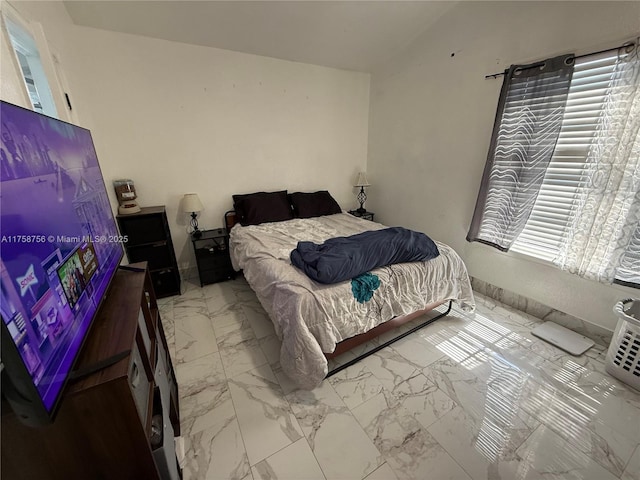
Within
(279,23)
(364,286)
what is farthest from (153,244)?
(279,23)

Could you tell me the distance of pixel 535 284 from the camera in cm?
229

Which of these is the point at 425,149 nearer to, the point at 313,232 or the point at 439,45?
the point at 439,45

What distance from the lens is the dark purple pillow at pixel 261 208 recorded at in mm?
2914

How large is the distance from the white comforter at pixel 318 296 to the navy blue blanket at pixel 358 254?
6cm

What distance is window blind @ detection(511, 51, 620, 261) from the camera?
1808mm

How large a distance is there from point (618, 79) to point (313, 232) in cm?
241

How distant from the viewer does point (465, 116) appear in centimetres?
255

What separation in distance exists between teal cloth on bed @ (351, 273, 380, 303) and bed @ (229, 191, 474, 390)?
1.2 inches

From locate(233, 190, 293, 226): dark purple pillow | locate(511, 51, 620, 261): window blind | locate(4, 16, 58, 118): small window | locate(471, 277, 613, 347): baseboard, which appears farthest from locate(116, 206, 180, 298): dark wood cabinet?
locate(511, 51, 620, 261): window blind

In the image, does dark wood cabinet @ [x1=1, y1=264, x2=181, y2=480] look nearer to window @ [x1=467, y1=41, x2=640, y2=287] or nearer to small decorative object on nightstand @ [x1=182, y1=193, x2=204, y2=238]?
small decorative object on nightstand @ [x1=182, y1=193, x2=204, y2=238]

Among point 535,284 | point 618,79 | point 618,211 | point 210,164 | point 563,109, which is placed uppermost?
point 618,79

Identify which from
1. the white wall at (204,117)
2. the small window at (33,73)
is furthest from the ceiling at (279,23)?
the small window at (33,73)

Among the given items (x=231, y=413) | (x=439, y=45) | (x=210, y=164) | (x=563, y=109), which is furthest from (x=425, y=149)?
(x=231, y=413)

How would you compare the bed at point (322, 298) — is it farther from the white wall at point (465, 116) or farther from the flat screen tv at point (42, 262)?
the flat screen tv at point (42, 262)
